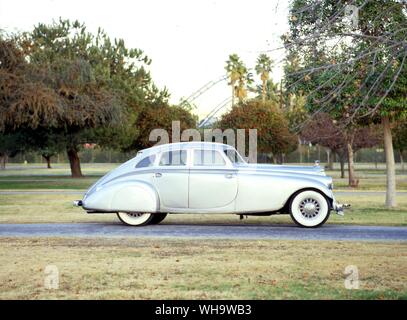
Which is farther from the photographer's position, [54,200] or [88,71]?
[88,71]

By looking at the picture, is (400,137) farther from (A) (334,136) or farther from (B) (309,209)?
(B) (309,209)

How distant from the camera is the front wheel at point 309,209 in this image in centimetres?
1489

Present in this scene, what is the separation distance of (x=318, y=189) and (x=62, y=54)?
45.1 meters

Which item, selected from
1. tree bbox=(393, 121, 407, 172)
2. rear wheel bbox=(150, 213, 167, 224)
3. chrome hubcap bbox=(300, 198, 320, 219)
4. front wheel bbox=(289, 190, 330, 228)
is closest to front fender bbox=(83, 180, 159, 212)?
rear wheel bbox=(150, 213, 167, 224)

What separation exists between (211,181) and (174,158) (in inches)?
38.2

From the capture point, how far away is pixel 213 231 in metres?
14.7

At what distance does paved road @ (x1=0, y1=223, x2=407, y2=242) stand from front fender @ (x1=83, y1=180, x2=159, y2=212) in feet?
1.50

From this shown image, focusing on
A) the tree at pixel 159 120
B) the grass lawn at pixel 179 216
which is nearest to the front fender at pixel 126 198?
the grass lawn at pixel 179 216

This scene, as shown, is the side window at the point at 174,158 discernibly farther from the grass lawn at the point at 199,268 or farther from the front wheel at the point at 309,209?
the grass lawn at the point at 199,268

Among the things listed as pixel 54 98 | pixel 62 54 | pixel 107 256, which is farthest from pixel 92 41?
pixel 107 256

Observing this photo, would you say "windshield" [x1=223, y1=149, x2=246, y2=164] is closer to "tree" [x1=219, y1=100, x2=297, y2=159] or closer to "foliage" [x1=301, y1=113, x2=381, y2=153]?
"foliage" [x1=301, y1=113, x2=381, y2=153]

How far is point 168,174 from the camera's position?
15.1 meters

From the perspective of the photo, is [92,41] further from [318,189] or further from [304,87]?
[318,189]

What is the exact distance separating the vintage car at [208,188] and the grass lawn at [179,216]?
193cm
